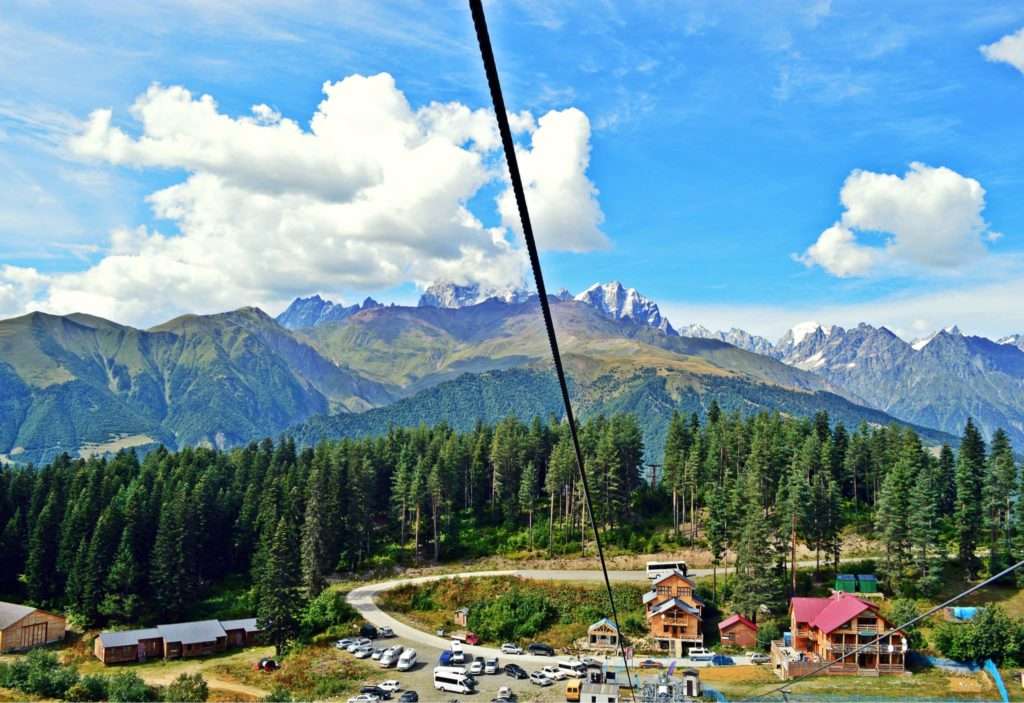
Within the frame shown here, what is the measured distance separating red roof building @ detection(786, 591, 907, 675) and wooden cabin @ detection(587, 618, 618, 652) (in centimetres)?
1171

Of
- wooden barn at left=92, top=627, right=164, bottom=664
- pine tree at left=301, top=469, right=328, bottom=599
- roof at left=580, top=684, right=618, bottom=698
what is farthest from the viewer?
pine tree at left=301, top=469, right=328, bottom=599

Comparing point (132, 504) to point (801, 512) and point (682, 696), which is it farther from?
point (801, 512)

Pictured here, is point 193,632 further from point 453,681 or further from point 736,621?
point 736,621

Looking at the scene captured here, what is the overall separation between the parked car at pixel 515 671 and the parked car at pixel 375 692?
8713mm

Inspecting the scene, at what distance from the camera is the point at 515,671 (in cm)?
4781

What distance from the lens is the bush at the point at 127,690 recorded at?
40.0m

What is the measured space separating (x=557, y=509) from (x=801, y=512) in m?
29.1

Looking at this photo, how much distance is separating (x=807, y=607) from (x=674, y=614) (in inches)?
378

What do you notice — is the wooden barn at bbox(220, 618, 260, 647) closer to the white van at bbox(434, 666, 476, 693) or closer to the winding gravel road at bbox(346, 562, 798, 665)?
the winding gravel road at bbox(346, 562, 798, 665)

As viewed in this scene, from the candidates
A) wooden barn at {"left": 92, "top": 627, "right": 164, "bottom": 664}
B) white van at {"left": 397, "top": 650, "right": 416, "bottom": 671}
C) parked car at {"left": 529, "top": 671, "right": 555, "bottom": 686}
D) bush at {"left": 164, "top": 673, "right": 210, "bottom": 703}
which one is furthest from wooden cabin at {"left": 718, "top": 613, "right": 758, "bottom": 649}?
wooden barn at {"left": 92, "top": 627, "right": 164, "bottom": 664}

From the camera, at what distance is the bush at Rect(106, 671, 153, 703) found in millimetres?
39987

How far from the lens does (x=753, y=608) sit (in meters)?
55.1

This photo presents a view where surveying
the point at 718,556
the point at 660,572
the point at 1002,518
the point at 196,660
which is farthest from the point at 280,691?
the point at 1002,518

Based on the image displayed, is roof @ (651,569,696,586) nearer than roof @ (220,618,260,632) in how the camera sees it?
No
